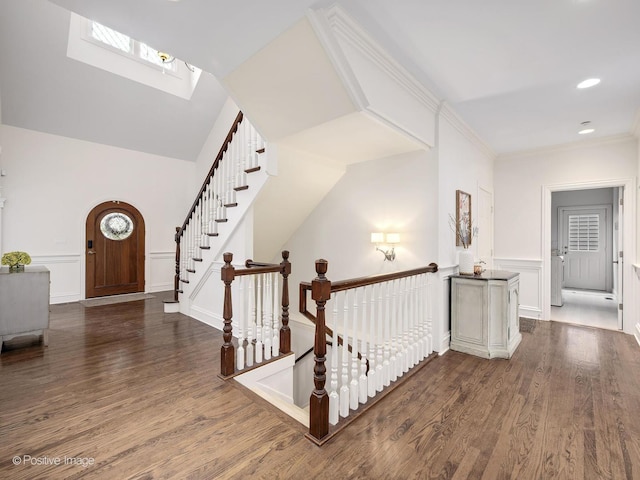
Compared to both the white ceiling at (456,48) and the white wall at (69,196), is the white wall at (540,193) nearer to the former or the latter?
the white ceiling at (456,48)

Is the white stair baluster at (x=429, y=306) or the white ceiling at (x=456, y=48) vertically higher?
the white ceiling at (x=456, y=48)

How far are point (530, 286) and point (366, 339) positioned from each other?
12.7 feet

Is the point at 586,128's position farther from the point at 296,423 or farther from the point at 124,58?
the point at 124,58

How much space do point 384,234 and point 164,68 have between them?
5.27 m

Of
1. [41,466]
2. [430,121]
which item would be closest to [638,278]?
[430,121]

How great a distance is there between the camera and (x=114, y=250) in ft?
19.9

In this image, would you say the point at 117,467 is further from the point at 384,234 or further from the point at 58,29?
the point at 58,29

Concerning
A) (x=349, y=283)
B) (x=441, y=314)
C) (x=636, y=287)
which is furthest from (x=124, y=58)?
(x=636, y=287)

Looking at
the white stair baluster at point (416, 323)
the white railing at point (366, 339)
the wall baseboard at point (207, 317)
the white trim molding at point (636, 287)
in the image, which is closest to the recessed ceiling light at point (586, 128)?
the white trim molding at point (636, 287)

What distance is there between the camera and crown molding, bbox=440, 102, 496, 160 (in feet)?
11.2

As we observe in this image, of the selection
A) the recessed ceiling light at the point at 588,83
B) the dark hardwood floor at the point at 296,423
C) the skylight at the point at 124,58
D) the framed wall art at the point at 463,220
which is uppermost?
the skylight at the point at 124,58

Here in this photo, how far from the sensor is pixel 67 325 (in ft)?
13.2

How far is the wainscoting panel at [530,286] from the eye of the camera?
473 centimetres

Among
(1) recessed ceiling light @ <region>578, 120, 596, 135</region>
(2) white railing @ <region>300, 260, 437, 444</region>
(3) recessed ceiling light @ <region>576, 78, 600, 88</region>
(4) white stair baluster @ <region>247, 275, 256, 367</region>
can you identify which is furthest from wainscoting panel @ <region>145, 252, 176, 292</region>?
(1) recessed ceiling light @ <region>578, 120, 596, 135</region>
